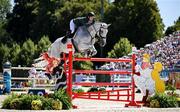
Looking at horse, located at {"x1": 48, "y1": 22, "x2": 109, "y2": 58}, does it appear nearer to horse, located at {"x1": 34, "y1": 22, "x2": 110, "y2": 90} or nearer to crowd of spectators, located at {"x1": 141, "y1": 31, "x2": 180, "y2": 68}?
horse, located at {"x1": 34, "y1": 22, "x2": 110, "y2": 90}

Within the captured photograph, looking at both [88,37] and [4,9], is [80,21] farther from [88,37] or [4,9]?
[4,9]

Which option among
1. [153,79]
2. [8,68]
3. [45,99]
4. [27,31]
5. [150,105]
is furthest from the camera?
[27,31]

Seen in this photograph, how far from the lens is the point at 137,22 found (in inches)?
2640

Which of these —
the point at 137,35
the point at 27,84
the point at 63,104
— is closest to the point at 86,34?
the point at 63,104

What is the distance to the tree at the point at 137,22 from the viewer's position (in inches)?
2618

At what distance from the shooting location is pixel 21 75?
32438 millimetres

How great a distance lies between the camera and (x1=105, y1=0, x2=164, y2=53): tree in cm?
6650

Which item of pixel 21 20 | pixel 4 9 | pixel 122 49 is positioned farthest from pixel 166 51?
pixel 4 9

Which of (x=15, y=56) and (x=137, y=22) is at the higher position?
(x=137, y=22)

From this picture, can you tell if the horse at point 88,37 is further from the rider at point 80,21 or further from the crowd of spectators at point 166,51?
the crowd of spectators at point 166,51

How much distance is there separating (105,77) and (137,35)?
35.1 meters

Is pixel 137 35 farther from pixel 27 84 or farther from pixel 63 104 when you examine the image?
pixel 63 104

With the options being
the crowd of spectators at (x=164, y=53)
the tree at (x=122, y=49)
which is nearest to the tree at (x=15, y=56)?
the tree at (x=122, y=49)

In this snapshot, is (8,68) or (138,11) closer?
(8,68)
